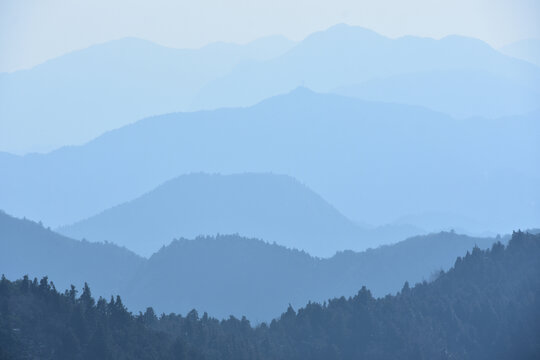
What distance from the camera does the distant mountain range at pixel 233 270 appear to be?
158375 mm

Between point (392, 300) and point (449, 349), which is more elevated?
point (392, 300)

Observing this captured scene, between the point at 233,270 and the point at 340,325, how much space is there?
10191 centimetres

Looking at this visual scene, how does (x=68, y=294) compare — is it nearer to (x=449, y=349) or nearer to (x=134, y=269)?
(x=449, y=349)

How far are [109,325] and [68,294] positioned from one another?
149 inches

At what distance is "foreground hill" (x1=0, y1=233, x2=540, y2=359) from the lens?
59344 mm

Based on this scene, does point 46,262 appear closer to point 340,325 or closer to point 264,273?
point 264,273

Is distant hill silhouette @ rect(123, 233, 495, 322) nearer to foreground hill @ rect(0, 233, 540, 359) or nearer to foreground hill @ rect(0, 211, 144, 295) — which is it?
foreground hill @ rect(0, 211, 144, 295)

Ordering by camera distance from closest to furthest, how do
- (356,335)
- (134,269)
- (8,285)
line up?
(8,285) < (356,335) < (134,269)

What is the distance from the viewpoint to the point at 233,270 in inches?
6964

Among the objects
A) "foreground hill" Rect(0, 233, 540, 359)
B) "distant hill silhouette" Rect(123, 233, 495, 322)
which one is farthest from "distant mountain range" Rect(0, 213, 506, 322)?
"foreground hill" Rect(0, 233, 540, 359)

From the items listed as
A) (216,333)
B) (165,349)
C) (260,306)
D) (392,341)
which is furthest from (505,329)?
(260,306)

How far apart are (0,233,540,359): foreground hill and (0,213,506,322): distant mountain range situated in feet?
202

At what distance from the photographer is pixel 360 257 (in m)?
171

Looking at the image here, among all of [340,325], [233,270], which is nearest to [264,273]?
[233,270]
